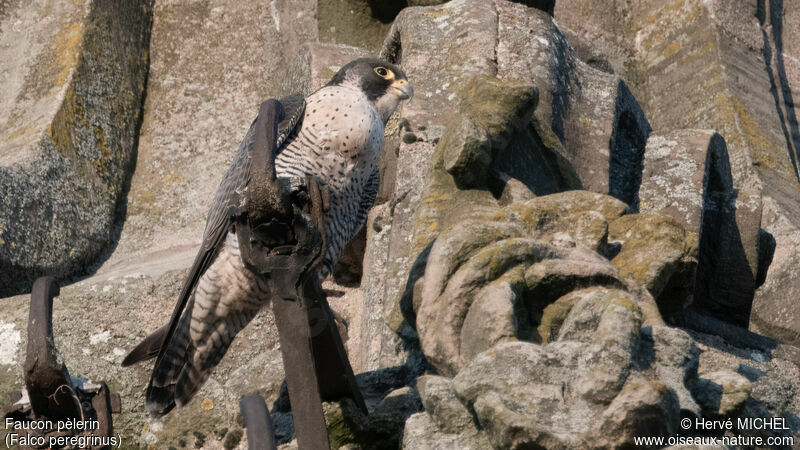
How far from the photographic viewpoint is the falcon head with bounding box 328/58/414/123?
3.97 meters

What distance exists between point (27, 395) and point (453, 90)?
94.1 inches

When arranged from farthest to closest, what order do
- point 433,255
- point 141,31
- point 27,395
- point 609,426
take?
point 141,31 → point 433,255 → point 27,395 → point 609,426

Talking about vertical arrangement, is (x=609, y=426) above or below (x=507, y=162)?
below

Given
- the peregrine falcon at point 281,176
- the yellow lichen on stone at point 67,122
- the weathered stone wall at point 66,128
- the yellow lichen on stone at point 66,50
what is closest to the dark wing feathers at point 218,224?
the peregrine falcon at point 281,176

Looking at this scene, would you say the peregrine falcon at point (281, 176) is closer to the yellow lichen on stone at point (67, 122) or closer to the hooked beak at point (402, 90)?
the hooked beak at point (402, 90)

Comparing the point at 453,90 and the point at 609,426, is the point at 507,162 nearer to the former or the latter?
the point at 453,90

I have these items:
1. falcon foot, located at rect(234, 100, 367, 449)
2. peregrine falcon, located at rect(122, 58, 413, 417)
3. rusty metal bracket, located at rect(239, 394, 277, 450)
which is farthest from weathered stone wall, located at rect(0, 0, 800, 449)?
rusty metal bracket, located at rect(239, 394, 277, 450)

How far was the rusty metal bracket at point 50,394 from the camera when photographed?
2.62 metres

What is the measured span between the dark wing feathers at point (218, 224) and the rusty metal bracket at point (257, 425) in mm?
797

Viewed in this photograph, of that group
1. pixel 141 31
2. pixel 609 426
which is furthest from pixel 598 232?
pixel 141 31

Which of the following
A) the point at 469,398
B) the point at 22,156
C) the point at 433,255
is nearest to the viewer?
the point at 469,398

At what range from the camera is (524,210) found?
3230mm

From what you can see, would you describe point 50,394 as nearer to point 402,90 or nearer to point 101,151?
point 402,90

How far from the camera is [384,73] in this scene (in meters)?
4.02
